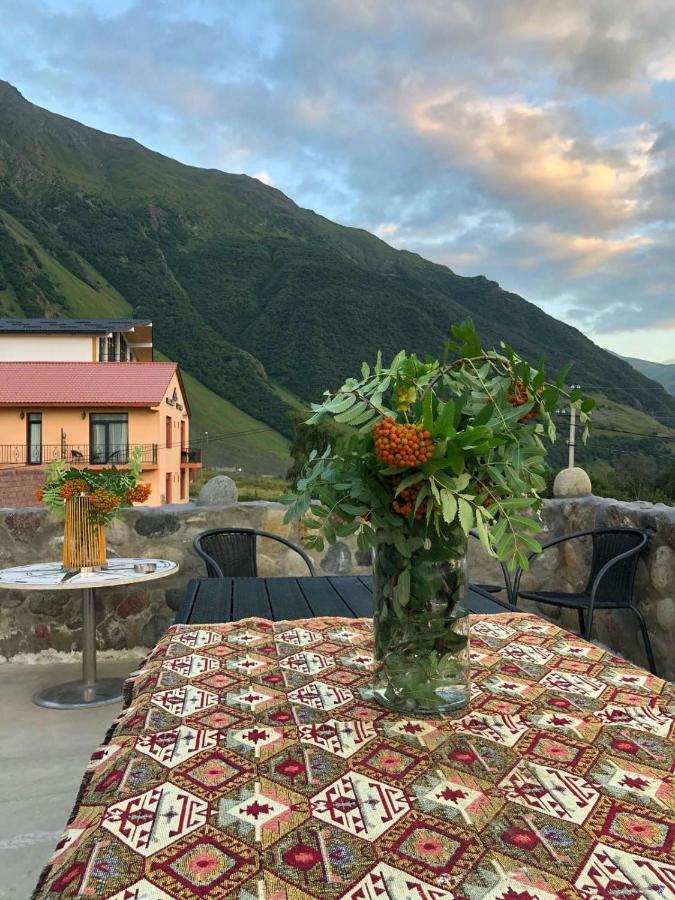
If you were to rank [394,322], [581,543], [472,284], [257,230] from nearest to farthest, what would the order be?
[581,543] → [394,322] → [472,284] → [257,230]

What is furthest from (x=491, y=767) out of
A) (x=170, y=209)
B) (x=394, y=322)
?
(x=170, y=209)

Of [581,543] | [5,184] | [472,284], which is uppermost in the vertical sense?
[5,184]

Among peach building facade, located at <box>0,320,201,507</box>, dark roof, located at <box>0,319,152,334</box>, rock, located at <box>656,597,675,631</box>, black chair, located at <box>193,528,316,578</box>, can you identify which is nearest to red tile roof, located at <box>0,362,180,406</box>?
peach building facade, located at <box>0,320,201,507</box>

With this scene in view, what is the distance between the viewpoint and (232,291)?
51.3m

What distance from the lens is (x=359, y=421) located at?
100 cm

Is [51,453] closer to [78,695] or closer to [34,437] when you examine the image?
[34,437]

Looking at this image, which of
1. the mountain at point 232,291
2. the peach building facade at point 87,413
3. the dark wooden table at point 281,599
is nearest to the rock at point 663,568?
the dark wooden table at point 281,599

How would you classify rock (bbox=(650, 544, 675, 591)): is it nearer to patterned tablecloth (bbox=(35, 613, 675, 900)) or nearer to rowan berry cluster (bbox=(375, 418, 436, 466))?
patterned tablecloth (bbox=(35, 613, 675, 900))

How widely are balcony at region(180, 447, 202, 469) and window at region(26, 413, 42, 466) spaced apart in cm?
594

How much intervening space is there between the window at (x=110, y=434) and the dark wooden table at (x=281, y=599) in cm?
1871

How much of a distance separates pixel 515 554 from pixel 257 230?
255 ft

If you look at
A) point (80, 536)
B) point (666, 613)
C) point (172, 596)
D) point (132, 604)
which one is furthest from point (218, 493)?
point (666, 613)

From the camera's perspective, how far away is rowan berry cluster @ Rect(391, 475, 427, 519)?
0.94m

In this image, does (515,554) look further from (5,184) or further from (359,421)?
(5,184)
